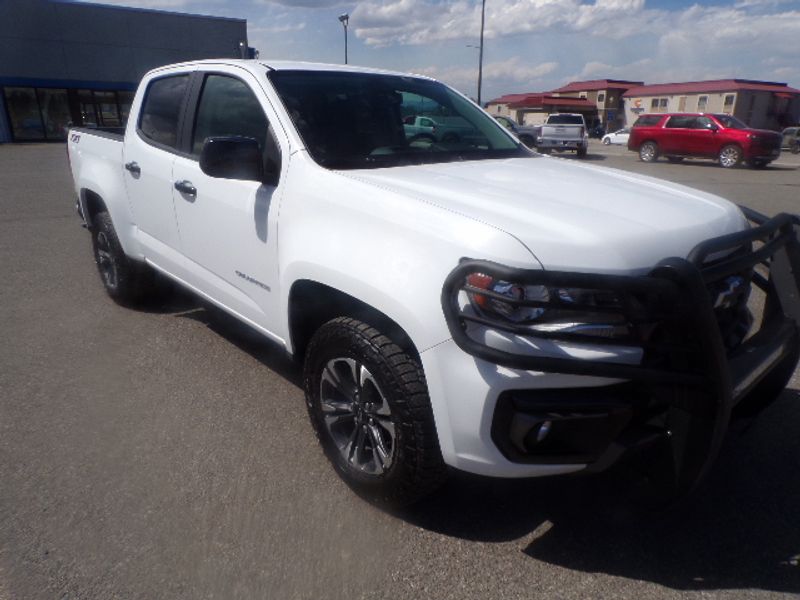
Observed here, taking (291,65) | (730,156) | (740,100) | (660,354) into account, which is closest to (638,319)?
(660,354)

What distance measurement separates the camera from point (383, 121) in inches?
135

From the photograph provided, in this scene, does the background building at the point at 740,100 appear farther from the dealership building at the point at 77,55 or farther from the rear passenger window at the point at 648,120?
the dealership building at the point at 77,55

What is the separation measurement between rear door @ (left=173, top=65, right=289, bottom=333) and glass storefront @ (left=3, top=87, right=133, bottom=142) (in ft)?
94.7

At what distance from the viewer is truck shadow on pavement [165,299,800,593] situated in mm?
2289

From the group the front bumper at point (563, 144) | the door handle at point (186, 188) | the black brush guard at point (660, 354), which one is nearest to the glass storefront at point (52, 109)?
the front bumper at point (563, 144)

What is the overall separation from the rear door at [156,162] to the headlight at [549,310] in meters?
2.50

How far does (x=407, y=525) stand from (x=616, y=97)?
6544cm

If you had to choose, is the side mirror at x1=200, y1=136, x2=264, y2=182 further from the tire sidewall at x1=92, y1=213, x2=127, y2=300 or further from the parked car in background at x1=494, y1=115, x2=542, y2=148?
the parked car in background at x1=494, y1=115, x2=542, y2=148

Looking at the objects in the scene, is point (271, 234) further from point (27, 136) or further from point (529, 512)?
point (27, 136)

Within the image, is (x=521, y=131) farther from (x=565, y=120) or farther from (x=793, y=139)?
(x=793, y=139)

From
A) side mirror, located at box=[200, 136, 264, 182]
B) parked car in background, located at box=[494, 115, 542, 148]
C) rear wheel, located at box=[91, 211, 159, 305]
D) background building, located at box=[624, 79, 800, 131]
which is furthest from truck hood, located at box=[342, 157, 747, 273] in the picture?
background building, located at box=[624, 79, 800, 131]

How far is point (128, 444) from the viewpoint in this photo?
309 centimetres

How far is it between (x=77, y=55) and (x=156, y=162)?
104ft

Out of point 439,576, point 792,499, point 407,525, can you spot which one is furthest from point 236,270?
point 792,499
